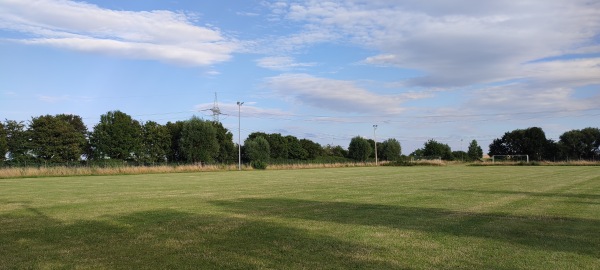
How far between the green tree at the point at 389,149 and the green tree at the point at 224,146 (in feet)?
143

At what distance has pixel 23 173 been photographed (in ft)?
133

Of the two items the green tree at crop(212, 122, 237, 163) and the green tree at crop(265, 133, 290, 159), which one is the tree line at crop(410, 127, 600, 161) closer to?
the green tree at crop(265, 133, 290, 159)

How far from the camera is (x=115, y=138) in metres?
66.8

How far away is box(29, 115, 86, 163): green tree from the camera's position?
200 ft

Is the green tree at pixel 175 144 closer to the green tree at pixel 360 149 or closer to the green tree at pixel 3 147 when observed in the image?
the green tree at pixel 3 147

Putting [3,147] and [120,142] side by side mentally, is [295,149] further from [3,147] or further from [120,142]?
[3,147]

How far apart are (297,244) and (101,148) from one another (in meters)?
64.7

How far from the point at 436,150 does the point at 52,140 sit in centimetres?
9174

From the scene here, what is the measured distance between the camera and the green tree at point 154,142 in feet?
230

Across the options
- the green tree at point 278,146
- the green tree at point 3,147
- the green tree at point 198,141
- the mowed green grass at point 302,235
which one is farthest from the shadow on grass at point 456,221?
the green tree at point 278,146

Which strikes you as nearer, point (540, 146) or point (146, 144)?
point (146, 144)

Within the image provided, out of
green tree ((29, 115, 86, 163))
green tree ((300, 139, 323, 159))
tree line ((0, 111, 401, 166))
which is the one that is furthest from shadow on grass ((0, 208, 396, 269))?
green tree ((300, 139, 323, 159))

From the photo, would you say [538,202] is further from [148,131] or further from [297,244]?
[148,131]

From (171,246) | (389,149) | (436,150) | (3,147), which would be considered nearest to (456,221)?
(171,246)
